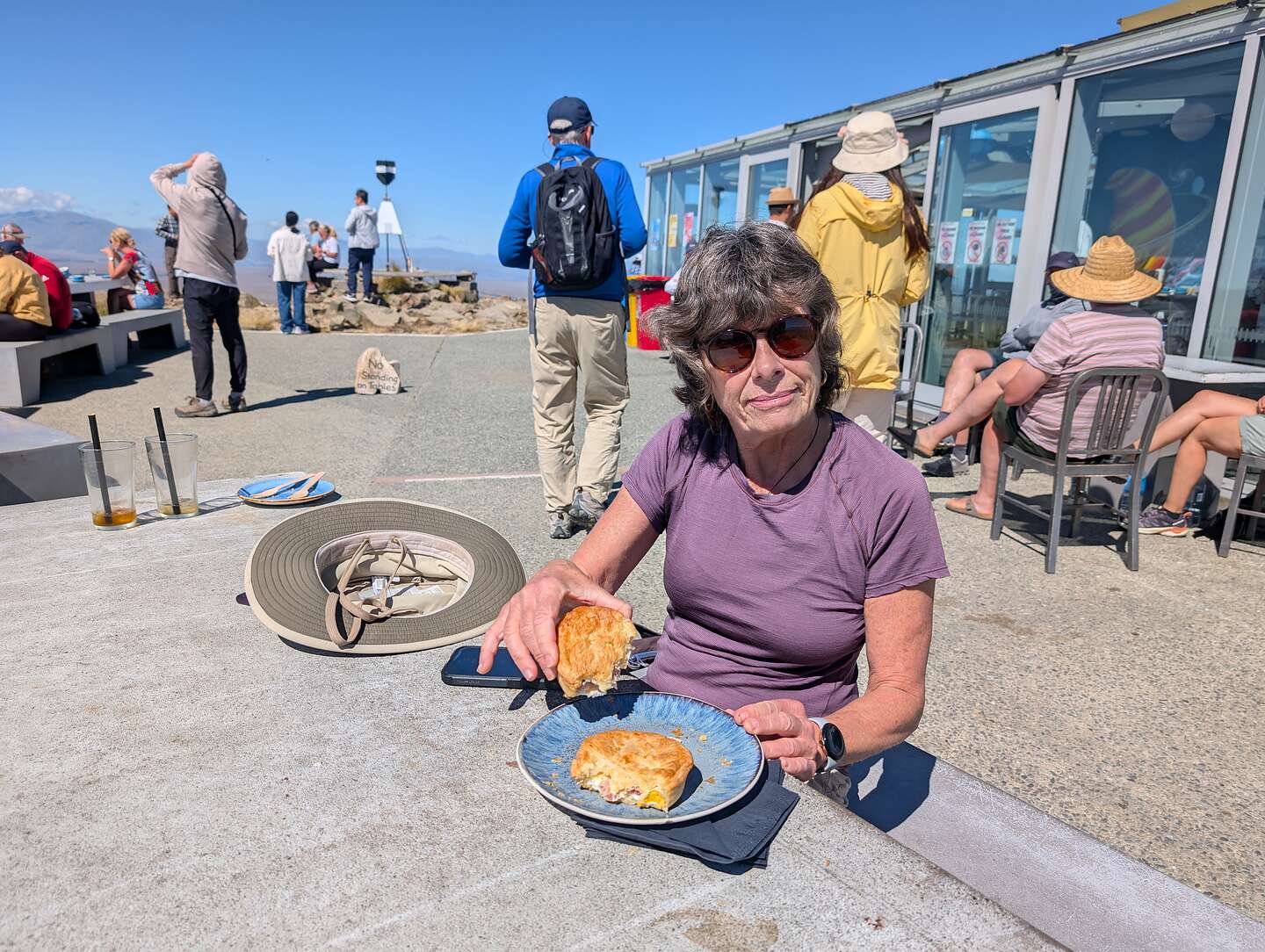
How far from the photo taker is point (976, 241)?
7.98 metres

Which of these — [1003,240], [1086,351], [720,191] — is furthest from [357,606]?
[720,191]

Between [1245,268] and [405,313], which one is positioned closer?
[1245,268]

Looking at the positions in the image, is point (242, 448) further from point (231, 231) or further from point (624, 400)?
point (624, 400)

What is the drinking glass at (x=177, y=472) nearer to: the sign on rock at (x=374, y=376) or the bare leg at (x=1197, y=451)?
the bare leg at (x=1197, y=451)

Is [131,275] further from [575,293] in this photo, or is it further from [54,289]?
[575,293]

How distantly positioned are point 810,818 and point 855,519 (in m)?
0.66

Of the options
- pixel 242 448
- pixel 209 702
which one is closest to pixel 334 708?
pixel 209 702

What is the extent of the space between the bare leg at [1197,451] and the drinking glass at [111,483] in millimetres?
5388

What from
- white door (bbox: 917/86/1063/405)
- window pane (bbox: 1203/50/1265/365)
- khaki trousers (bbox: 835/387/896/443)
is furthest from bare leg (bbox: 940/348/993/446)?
khaki trousers (bbox: 835/387/896/443)

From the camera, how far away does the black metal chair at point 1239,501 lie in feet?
14.9

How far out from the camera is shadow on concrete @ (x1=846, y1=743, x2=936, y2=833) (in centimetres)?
169

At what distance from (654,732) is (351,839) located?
506 millimetres

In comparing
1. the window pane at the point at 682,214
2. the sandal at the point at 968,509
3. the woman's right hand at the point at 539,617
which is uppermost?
the window pane at the point at 682,214

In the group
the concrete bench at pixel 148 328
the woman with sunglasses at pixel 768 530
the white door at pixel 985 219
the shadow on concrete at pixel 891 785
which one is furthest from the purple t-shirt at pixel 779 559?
the concrete bench at pixel 148 328
